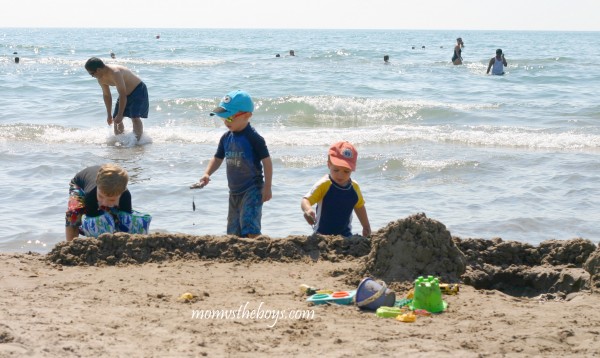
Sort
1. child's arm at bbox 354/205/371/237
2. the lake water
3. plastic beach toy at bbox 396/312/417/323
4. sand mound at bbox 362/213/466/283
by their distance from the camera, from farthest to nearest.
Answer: the lake water → child's arm at bbox 354/205/371/237 → sand mound at bbox 362/213/466/283 → plastic beach toy at bbox 396/312/417/323

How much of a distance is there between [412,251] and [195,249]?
4.80 ft

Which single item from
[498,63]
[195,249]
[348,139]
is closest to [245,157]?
[195,249]

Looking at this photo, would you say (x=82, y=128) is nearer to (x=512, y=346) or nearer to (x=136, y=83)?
(x=136, y=83)

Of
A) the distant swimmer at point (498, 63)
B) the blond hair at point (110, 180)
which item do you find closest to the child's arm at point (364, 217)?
the blond hair at point (110, 180)

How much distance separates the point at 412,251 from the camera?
4.87m

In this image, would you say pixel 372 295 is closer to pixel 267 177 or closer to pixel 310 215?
pixel 310 215

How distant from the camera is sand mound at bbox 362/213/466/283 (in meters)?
4.86

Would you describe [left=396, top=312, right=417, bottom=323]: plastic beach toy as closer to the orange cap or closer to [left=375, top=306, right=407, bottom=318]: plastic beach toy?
[left=375, top=306, right=407, bottom=318]: plastic beach toy

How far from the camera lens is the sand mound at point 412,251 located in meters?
4.86

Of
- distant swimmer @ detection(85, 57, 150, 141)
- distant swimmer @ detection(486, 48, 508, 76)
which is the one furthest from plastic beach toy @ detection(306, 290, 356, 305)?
distant swimmer @ detection(486, 48, 508, 76)

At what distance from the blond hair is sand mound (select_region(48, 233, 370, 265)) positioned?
0.30 m

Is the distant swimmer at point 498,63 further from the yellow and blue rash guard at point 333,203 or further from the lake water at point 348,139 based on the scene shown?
the yellow and blue rash guard at point 333,203

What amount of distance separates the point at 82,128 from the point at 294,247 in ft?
32.3

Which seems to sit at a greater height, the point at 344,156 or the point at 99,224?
the point at 344,156
